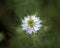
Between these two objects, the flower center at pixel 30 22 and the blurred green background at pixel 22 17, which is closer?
the flower center at pixel 30 22

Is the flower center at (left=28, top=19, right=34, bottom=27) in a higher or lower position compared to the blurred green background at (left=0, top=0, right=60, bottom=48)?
lower

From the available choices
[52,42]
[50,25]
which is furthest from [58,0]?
[52,42]

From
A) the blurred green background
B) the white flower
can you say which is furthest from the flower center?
the blurred green background

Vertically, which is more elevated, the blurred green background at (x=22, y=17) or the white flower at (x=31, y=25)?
the blurred green background at (x=22, y=17)

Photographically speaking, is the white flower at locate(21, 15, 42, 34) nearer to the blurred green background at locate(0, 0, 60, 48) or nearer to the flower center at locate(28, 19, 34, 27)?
the flower center at locate(28, 19, 34, 27)

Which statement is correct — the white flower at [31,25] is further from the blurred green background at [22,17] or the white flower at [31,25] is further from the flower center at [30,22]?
the blurred green background at [22,17]

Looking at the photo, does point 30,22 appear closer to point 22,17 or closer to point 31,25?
point 31,25

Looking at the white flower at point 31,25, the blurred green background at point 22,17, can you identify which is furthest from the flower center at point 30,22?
the blurred green background at point 22,17

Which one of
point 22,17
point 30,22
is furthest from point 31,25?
point 22,17

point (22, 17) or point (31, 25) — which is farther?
point (22, 17)
